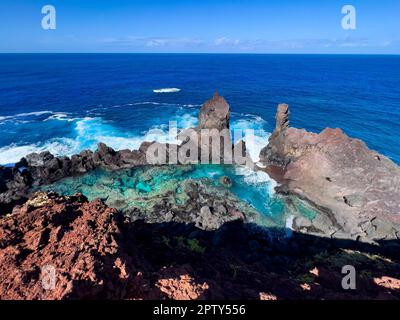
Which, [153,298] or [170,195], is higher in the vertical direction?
[153,298]

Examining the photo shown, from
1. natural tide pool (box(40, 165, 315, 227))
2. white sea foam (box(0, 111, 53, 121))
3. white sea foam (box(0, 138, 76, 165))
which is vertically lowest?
natural tide pool (box(40, 165, 315, 227))

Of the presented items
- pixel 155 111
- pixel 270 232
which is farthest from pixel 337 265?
pixel 155 111

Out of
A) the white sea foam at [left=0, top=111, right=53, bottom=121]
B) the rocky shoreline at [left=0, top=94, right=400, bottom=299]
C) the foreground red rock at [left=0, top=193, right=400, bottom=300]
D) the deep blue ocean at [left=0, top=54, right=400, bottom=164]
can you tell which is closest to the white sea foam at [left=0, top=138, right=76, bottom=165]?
the deep blue ocean at [left=0, top=54, right=400, bottom=164]

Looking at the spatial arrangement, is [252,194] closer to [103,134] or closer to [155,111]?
[103,134]

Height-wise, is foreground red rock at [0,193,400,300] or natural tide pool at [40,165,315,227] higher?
foreground red rock at [0,193,400,300]

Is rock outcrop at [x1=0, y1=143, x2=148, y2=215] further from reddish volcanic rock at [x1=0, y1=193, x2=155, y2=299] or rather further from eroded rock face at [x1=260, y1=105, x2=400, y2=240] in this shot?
reddish volcanic rock at [x1=0, y1=193, x2=155, y2=299]
